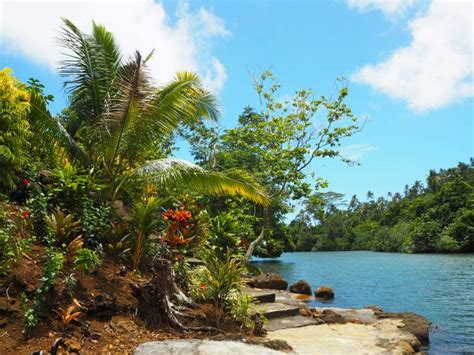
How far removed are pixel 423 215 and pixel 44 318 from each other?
62318 mm

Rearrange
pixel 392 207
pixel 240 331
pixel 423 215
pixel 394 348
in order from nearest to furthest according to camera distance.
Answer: pixel 240 331, pixel 394 348, pixel 423 215, pixel 392 207

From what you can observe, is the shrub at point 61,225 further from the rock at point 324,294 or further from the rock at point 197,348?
the rock at point 324,294

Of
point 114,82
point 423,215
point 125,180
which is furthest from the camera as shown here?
point 423,215

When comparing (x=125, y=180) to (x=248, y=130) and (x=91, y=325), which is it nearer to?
(x=91, y=325)

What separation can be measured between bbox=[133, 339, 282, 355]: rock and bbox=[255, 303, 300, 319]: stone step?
2.17 metres

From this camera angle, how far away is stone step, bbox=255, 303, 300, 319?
25.8 feet

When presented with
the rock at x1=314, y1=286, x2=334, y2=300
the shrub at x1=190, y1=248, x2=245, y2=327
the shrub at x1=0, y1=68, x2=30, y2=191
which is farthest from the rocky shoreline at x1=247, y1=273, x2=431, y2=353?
the rock at x1=314, y1=286, x2=334, y2=300

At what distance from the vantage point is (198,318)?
6488 mm

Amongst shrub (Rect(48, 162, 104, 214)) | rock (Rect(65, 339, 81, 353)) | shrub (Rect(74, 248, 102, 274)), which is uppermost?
shrub (Rect(48, 162, 104, 214))

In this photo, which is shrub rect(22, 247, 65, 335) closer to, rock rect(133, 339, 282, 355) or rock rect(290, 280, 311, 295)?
rock rect(133, 339, 282, 355)

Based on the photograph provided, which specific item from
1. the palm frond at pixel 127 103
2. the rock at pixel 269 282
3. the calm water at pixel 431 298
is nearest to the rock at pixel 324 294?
the calm water at pixel 431 298

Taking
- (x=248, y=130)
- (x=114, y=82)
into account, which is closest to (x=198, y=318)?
(x=114, y=82)

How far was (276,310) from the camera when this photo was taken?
8039mm

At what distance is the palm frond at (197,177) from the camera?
7828 millimetres
